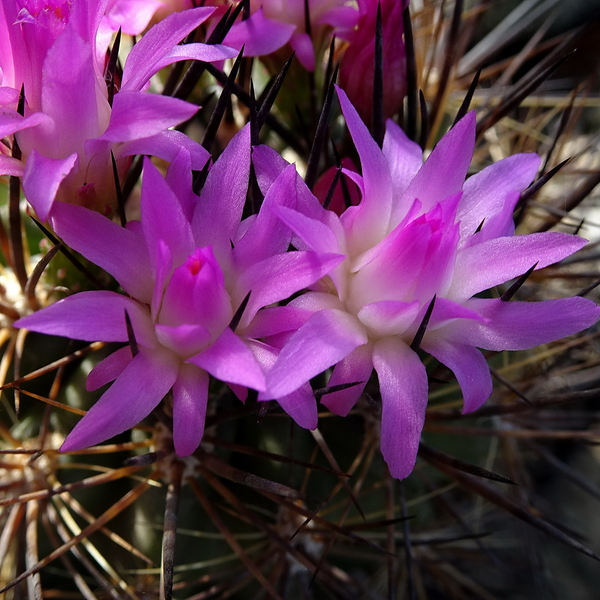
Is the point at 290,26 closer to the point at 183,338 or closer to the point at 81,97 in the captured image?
the point at 81,97

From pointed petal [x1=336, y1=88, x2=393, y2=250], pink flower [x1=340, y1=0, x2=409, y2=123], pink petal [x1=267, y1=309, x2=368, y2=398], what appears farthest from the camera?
pink flower [x1=340, y1=0, x2=409, y2=123]

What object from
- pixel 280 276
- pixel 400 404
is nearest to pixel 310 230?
pixel 280 276

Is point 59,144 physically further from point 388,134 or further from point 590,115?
point 590,115

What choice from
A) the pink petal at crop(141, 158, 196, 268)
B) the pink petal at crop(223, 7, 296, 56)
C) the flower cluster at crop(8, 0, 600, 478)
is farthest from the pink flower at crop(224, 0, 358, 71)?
the pink petal at crop(141, 158, 196, 268)

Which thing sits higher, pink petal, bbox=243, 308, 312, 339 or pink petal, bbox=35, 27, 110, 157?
pink petal, bbox=35, 27, 110, 157

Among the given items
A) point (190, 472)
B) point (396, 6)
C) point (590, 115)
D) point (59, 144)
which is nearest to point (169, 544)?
point (190, 472)

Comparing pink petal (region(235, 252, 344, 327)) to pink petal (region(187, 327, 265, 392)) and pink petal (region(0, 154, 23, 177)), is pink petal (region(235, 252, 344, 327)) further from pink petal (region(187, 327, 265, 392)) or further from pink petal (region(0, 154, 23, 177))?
pink petal (region(0, 154, 23, 177))
